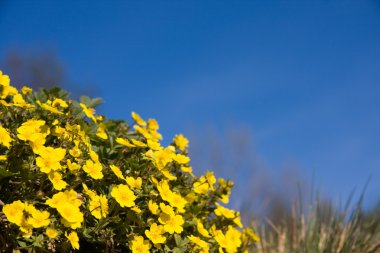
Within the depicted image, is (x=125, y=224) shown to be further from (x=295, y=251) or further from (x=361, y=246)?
(x=361, y=246)

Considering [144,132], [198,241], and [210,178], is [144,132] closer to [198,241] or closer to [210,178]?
[210,178]

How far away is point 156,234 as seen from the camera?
6.63 ft

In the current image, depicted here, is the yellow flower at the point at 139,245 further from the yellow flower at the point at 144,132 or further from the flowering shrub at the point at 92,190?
the yellow flower at the point at 144,132

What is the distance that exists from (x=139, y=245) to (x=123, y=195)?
224 mm

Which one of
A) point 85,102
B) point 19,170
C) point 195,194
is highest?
point 85,102

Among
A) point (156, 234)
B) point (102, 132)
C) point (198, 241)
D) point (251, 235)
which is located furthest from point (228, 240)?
point (102, 132)

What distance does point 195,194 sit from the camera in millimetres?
2488

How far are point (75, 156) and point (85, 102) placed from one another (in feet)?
2.55

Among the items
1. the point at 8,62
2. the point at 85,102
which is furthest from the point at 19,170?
the point at 8,62

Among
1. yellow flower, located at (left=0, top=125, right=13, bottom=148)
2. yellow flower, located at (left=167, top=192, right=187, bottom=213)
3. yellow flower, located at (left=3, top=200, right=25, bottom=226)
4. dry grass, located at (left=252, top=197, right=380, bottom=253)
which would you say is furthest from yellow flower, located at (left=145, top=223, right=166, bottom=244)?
dry grass, located at (left=252, top=197, right=380, bottom=253)

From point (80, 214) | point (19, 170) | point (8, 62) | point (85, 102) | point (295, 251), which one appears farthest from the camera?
point (8, 62)

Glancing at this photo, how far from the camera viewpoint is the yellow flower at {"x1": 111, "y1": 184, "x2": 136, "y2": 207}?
1.90 meters

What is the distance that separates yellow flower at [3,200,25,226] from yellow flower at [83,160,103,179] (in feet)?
0.98

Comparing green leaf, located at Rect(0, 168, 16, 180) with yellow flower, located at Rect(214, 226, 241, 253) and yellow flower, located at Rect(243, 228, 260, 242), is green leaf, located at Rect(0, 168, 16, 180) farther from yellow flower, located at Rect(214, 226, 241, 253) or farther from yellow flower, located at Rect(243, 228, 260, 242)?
yellow flower, located at Rect(243, 228, 260, 242)
